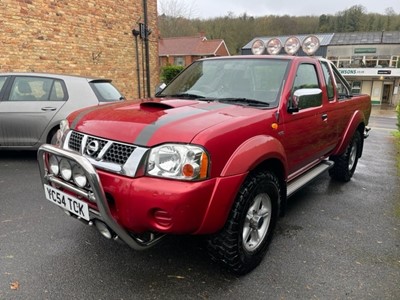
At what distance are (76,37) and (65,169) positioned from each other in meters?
8.72

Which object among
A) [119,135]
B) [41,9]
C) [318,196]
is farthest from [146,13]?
[119,135]

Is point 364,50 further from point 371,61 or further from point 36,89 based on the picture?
point 36,89

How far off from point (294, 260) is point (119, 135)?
6.16 feet

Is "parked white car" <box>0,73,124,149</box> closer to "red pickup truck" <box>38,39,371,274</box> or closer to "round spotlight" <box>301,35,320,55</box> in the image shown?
"red pickup truck" <box>38,39,371,274</box>

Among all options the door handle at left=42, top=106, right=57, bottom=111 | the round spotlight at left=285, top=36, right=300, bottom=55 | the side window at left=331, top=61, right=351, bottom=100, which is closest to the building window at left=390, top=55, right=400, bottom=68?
the round spotlight at left=285, top=36, right=300, bottom=55

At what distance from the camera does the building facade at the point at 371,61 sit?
39.8 m

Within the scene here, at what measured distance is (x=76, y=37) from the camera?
32.8ft

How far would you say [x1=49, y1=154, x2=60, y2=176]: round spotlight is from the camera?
2555 millimetres

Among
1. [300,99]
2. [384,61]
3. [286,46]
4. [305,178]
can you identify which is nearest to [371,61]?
[384,61]

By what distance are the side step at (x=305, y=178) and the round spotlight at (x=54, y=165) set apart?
6.89 feet

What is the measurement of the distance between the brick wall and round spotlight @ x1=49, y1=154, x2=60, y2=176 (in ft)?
23.4

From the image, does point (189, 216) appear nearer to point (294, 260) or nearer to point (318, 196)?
point (294, 260)

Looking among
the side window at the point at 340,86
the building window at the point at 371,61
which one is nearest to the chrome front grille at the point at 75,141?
the side window at the point at 340,86

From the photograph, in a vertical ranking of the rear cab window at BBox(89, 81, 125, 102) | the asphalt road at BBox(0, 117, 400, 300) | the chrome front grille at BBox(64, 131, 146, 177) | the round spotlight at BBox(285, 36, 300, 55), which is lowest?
the asphalt road at BBox(0, 117, 400, 300)
